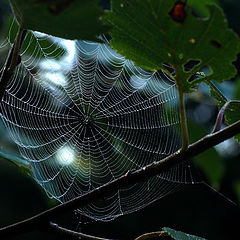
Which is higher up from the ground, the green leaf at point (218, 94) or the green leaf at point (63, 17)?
the green leaf at point (63, 17)

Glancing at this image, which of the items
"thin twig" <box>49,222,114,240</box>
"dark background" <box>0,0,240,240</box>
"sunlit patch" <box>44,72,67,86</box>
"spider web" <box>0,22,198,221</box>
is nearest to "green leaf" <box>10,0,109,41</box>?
"thin twig" <box>49,222,114,240</box>

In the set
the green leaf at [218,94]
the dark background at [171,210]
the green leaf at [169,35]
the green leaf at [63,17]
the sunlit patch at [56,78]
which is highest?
the sunlit patch at [56,78]

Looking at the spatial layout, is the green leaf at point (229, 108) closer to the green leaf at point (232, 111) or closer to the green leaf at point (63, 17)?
the green leaf at point (232, 111)

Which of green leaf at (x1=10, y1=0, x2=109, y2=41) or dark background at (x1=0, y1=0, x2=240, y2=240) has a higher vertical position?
green leaf at (x1=10, y1=0, x2=109, y2=41)

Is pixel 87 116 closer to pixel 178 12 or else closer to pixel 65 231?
pixel 65 231

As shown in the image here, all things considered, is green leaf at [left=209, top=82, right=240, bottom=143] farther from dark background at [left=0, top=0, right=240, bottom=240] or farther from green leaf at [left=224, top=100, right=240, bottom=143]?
dark background at [left=0, top=0, right=240, bottom=240]

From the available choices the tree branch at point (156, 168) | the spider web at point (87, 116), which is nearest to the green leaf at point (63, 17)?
the tree branch at point (156, 168)

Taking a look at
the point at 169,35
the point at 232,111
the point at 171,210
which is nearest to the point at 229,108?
the point at 232,111

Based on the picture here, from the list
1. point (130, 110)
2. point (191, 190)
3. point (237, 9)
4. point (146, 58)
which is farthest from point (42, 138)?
point (191, 190)
